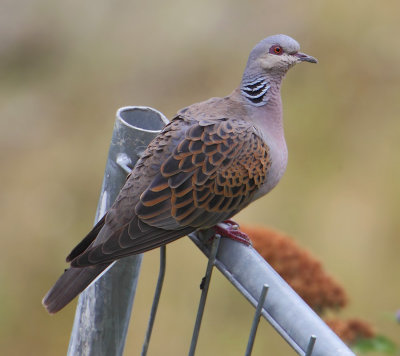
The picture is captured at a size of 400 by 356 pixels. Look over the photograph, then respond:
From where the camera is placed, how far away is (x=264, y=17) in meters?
8.30

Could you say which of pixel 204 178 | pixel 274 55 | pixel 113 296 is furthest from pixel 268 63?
pixel 113 296

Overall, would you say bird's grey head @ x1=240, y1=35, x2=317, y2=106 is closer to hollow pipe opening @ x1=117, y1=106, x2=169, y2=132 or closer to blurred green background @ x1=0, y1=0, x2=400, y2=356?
hollow pipe opening @ x1=117, y1=106, x2=169, y2=132

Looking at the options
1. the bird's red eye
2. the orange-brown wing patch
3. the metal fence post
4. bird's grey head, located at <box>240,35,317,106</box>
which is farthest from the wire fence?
the bird's red eye

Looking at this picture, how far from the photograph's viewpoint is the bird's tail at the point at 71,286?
2643 millimetres

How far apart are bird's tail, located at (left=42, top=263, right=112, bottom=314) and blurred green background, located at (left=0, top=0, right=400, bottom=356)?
3257 mm

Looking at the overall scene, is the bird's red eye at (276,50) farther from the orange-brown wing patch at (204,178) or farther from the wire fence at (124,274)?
the wire fence at (124,274)

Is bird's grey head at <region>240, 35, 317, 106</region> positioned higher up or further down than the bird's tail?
higher up

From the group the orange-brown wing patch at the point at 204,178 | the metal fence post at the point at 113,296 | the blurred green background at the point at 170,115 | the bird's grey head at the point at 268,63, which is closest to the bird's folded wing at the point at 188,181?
the orange-brown wing patch at the point at 204,178

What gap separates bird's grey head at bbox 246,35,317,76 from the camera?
344 centimetres

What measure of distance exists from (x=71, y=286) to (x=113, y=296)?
0.48 ft

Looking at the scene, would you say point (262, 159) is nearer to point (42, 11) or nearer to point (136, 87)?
point (136, 87)

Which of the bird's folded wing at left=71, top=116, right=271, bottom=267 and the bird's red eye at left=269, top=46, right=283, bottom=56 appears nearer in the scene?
the bird's folded wing at left=71, top=116, right=271, bottom=267

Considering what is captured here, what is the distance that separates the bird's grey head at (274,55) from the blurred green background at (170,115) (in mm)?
2896

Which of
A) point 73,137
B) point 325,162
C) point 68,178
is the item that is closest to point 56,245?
point 68,178
